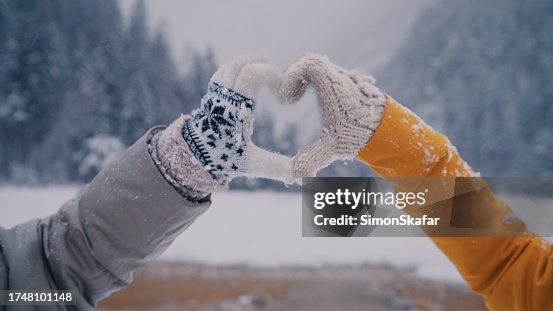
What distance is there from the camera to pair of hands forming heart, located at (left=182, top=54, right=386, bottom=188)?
524mm

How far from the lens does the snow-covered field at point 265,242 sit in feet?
9.92

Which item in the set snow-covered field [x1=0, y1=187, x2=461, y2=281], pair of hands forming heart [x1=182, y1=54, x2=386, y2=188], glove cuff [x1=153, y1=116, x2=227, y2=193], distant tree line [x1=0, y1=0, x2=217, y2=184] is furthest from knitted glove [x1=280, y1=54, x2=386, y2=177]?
distant tree line [x1=0, y1=0, x2=217, y2=184]

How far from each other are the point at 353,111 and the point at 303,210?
0.90ft

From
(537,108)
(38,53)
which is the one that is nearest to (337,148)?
(38,53)

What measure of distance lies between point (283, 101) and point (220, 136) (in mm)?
145

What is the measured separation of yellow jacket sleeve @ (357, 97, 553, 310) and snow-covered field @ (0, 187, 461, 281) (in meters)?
2.21

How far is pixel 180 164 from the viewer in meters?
0.52

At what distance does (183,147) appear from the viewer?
1.72ft

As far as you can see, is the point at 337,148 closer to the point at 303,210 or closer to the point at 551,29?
the point at 303,210

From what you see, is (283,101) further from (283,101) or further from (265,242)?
(265,242)
